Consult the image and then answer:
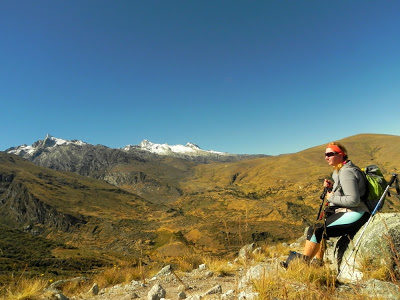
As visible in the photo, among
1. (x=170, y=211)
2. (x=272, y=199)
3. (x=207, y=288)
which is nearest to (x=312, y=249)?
(x=207, y=288)

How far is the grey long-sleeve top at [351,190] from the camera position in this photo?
367cm

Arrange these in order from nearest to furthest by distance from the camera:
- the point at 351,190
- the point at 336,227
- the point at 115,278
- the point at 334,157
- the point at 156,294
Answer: the point at 351,190 < the point at 336,227 < the point at 334,157 < the point at 156,294 < the point at 115,278

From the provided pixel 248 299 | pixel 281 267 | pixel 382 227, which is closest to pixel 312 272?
pixel 281 267

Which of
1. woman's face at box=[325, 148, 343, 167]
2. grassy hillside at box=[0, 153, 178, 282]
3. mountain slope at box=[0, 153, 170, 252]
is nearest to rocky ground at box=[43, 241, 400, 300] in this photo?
woman's face at box=[325, 148, 343, 167]

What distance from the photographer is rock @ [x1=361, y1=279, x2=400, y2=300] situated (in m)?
2.75

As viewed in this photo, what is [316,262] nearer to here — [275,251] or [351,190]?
[351,190]

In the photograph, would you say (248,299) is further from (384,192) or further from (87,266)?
(87,266)

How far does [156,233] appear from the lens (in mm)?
51094

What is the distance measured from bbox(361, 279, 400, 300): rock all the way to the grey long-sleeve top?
3.35ft

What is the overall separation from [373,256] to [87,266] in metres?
28.6

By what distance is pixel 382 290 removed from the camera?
2969 mm

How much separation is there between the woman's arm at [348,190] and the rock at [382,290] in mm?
1018

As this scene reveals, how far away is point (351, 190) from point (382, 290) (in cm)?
129

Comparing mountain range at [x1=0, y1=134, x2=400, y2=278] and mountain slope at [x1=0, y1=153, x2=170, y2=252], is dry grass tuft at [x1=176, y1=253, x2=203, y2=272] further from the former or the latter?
mountain slope at [x1=0, y1=153, x2=170, y2=252]
